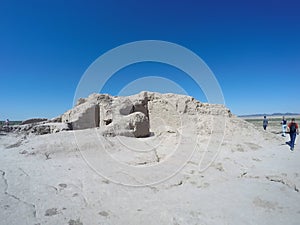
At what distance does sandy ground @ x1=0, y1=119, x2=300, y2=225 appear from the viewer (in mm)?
3404

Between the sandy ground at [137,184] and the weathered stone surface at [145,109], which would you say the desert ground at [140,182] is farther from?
the weathered stone surface at [145,109]

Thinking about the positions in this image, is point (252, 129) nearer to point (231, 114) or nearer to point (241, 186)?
point (231, 114)

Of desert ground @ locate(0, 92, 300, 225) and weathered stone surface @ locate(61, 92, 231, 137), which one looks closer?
desert ground @ locate(0, 92, 300, 225)

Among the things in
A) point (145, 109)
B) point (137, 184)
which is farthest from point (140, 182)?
point (145, 109)

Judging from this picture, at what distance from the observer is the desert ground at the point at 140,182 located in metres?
3.41

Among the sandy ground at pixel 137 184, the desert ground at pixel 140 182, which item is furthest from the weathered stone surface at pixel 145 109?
the sandy ground at pixel 137 184

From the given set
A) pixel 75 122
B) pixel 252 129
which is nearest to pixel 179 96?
pixel 252 129

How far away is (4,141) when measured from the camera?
904 cm

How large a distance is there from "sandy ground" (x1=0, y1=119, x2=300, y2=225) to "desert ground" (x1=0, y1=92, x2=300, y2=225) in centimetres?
2

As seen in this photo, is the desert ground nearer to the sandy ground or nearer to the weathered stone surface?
the sandy ground

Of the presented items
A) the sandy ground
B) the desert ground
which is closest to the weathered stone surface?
the desert ground

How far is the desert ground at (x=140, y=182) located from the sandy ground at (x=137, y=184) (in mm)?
18

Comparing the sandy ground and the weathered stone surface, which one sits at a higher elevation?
the weathered stone surface

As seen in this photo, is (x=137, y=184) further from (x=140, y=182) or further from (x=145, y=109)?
(x=145, y=109)
